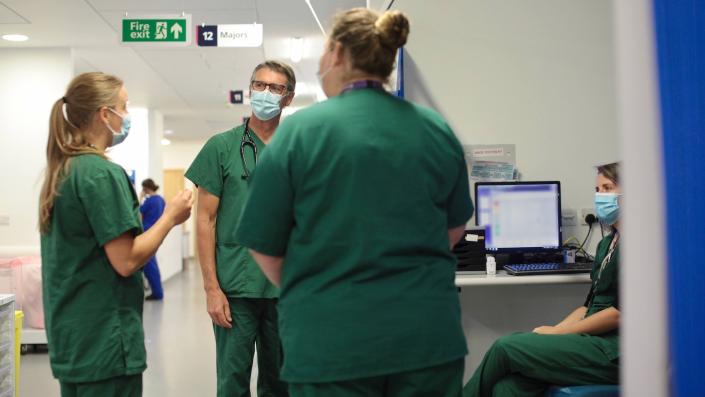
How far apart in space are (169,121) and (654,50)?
10.5 m

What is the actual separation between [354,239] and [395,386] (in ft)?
1.01

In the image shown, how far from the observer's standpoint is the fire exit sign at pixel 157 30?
447 centimetres

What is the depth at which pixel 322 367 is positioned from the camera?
1.19 meters

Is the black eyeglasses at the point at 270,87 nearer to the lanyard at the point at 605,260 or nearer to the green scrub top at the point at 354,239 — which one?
the green scrub top at the point at 354,239

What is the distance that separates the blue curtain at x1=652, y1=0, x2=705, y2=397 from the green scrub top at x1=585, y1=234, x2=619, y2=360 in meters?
1.04

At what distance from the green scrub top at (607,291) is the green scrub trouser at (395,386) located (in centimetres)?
114

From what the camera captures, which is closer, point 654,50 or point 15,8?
point 654,50

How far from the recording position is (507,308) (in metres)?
3.27

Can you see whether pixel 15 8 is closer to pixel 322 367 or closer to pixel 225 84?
pixel 225 84

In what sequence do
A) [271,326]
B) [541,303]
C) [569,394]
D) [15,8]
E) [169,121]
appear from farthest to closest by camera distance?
[169,121] → [15,8] → [541,303] → [271,326] → [569,394]

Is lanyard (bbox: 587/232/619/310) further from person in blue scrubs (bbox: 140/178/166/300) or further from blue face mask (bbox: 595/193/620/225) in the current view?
person in blue scrubs (bbox: 140/178/166/300)

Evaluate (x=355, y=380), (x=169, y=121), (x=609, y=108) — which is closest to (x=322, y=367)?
(x=355, y=380)

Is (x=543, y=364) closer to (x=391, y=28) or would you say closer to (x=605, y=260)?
(x=605, y=260)

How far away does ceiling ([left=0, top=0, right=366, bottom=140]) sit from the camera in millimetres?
4871
